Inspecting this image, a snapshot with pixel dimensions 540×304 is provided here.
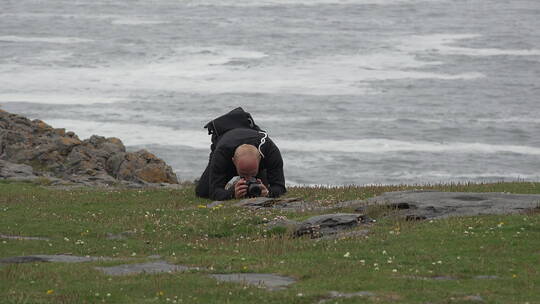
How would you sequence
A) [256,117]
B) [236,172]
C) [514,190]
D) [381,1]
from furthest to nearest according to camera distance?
[381,1], [256,117], [514,190], [236,172]

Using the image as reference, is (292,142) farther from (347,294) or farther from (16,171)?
(347,294)

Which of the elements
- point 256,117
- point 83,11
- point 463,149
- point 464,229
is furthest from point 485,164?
point 83,11

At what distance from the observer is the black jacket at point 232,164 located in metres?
24.4

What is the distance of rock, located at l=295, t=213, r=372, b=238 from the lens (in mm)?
21125

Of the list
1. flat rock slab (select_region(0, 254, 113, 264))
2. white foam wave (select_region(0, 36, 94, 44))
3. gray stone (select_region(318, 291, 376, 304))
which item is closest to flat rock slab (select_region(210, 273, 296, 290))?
gray stone (select_region(318, 291, 376, 304))

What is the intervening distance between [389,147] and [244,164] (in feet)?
137

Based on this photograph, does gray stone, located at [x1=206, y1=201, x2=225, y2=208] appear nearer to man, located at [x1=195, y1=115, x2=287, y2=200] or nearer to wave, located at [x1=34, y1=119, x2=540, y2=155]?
man, located at [x1=195, y1=115, x2=287, y2=200]

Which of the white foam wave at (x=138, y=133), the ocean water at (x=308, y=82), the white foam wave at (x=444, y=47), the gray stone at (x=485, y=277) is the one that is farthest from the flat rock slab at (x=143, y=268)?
the white foam wave at (x=444, y=47)

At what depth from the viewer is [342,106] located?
7625 centimetres

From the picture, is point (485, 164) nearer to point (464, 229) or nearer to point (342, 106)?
point (342, 106)

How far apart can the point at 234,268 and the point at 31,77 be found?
6921 cm

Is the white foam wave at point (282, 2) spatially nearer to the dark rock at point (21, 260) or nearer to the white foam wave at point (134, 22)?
the white foam wave at point (134, 22)

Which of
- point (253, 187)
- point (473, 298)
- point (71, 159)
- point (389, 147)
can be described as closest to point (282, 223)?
point (253, 187)

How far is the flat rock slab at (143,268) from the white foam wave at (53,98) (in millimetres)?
57149
